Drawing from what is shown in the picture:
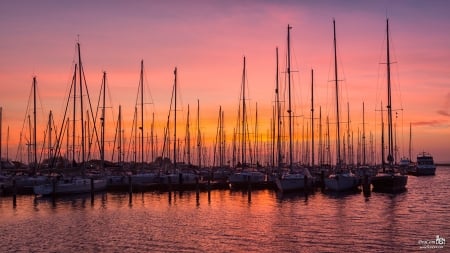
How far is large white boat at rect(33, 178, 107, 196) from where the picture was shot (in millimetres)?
56438

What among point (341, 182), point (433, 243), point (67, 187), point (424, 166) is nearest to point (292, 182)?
point (341, 182)

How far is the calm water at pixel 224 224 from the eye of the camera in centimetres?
2917

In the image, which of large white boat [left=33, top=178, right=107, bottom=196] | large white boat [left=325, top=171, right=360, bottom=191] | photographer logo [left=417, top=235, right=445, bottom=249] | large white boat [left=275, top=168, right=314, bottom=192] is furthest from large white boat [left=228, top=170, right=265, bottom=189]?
photographer logo [left=417, top=235, right=445, bottom=249]

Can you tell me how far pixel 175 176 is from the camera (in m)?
68.4

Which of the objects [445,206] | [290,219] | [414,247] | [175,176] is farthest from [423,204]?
[175,176]

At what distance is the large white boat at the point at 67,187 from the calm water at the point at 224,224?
1382 mm

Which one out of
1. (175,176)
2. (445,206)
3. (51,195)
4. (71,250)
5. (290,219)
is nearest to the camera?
(71,250)

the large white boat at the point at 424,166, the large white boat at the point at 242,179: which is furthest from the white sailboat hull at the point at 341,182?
the large white boat at the point at 424,166

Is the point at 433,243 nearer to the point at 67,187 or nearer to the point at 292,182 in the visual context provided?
the point at 292,182

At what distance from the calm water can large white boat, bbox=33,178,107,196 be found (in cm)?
138

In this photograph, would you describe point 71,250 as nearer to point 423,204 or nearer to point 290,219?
point 290,219

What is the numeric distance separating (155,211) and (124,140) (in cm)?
4298

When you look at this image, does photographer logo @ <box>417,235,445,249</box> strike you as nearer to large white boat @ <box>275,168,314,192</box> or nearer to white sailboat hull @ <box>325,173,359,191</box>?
large white boat @ <box>275,168,314,192</box>

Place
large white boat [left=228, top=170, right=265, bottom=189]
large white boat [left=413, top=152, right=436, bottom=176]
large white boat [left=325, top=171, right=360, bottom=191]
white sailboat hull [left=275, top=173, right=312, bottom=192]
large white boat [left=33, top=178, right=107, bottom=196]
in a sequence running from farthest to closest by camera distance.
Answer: large white boat [left=413, top=152, right=436, bottom=176]
large white boat [left=228, top=170, right=265, bottom=189]
large white boat [left=325, top=171, right=360, bottom=191]
white sailboat hull [left=275, top=173, right=312, bottom=192]
large white boat [left=33, top=178, right=107, bottom=196]
